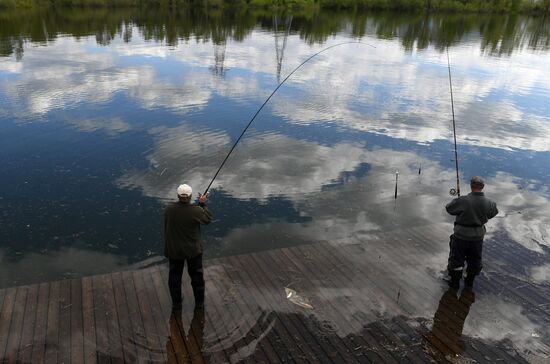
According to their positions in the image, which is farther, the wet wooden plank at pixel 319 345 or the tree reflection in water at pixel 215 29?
the tree reflection in water at pixel 215 29

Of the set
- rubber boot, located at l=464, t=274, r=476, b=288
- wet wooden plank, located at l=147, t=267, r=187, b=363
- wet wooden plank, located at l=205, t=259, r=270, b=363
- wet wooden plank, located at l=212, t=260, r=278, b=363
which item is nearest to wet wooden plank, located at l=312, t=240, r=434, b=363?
rubber boot, located at l=464, t=274, r=476, b=288

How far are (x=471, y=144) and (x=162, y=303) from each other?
40.7ft

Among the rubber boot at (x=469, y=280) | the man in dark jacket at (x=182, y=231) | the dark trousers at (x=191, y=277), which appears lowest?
the rubber boot at (x=469, y=280)

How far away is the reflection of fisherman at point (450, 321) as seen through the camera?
5.12 metres

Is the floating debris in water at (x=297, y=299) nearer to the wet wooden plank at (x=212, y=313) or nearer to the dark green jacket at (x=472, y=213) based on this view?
the wet wooden plank at (x=212, y=313)

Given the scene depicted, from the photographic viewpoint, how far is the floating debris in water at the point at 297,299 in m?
5.81

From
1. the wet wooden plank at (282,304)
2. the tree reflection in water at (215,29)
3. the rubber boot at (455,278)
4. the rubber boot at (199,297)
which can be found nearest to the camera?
the wet wooden plank at (282,304)

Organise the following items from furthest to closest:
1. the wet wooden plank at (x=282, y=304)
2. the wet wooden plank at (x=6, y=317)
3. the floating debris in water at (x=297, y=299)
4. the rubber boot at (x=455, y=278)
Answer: the rubber boot at (x=455, y=278), the floating debris in water at (x=297, y=299), the wet wooden plank at (x=282, y=304), the wet wooden plank at (x=6, y=317)

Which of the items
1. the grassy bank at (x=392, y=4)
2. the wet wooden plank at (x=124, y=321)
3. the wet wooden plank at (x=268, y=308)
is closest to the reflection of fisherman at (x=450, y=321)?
the wet wooden plank at (x=268, y=308)

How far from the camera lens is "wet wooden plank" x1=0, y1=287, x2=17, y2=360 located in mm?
4836

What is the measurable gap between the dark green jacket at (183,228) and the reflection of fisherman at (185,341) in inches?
34.2

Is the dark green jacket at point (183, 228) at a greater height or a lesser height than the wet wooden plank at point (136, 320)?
greater

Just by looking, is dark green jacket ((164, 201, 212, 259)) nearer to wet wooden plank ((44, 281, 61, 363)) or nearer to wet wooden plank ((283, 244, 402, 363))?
wet wooden plank ((44, 281, 61, 363))

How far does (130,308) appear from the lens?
5570 millimetres
